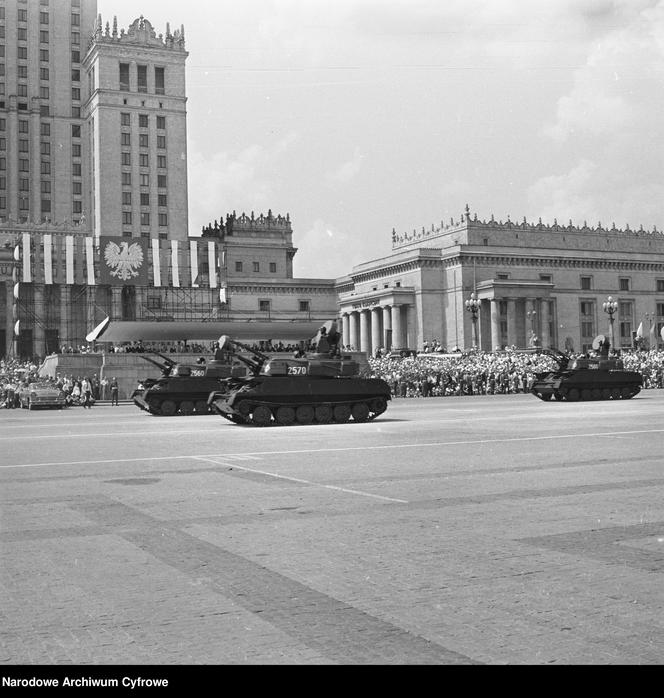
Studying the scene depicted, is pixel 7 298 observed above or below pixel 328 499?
above

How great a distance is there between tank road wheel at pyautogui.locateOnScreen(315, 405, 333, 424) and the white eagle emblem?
49.3 meters

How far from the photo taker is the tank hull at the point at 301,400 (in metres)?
25.6

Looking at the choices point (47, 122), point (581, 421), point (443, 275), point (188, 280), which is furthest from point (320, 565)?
point (47, 122)

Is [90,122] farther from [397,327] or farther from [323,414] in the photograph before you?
[323,414]

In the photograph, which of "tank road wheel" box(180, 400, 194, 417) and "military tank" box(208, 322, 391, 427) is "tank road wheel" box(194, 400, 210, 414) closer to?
"tank road wheel" box(180, 400, 194, 417)

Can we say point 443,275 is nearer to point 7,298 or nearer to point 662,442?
point 7,298

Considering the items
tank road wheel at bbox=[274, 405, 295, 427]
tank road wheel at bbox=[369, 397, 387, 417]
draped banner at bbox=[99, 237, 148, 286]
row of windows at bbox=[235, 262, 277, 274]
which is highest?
row of windows at bbox=[235, 262, 277, 274]

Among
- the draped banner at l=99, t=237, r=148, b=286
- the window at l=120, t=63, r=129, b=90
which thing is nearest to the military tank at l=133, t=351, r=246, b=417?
the draped banner at l=99, t=237, r=148, b=286

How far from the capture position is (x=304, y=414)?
26.4 m

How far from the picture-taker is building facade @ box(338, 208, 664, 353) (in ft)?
290

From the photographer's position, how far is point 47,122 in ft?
316

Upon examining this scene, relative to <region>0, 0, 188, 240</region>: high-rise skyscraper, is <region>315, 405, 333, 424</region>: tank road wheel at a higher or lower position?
lower
